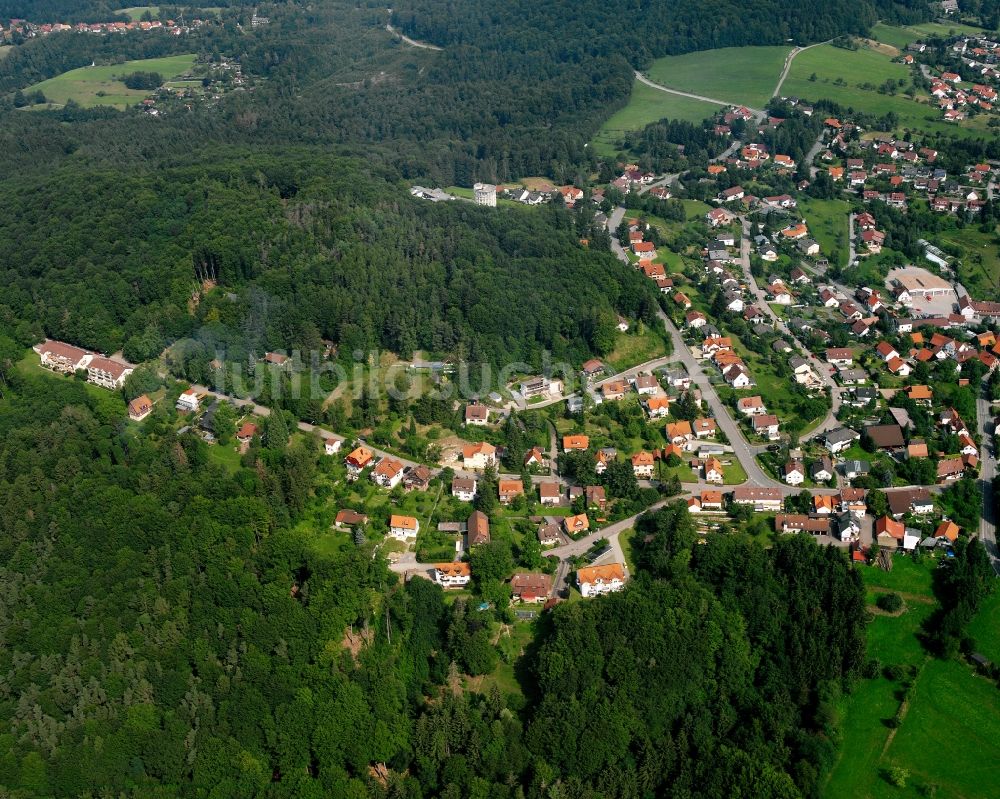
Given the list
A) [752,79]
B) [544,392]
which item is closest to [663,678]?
[544,392]

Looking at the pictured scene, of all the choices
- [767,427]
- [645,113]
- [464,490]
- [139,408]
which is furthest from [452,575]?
[645,113]

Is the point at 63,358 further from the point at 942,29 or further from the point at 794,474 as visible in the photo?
the point at 942,29

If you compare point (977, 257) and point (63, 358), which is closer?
point (63, 358)

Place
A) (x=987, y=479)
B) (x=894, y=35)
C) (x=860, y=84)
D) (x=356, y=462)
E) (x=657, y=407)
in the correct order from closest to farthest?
1. (x=987, y=479)
2. (x=356, y=462)
3. (x=657, y=407)
4. (x=860, y=84)
5. (x=894, y=35)

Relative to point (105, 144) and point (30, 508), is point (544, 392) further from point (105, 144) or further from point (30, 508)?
point (105, 144)

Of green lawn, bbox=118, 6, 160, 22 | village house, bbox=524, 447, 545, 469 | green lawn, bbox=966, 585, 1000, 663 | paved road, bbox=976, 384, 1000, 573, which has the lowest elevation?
green lawn, bbox=966, 585, 1000, 663

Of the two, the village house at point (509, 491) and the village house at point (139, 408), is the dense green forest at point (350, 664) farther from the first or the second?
the village house at point (139, 408)

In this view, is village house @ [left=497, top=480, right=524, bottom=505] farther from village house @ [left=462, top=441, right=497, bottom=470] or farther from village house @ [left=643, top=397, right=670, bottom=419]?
village house @ [left=643, top=397, right=670, bottom=419]

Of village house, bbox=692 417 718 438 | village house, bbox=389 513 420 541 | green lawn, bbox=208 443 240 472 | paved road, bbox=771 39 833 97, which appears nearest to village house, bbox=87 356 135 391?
green lawn, bbox=208 443 240 472
